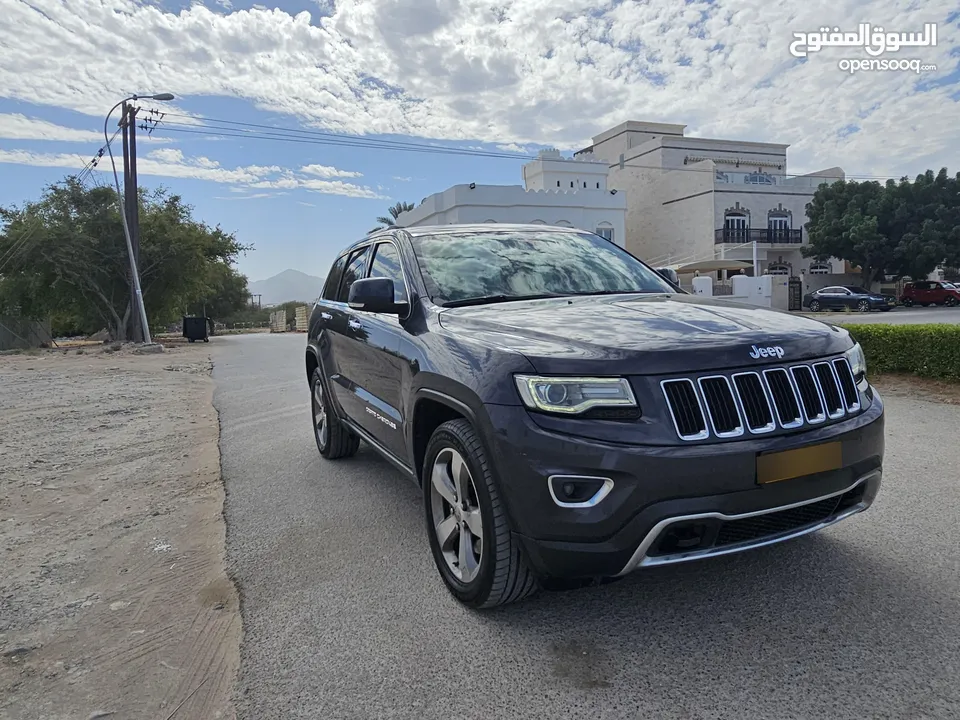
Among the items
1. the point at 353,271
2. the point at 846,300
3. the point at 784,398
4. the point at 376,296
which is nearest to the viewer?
the point at 784,398

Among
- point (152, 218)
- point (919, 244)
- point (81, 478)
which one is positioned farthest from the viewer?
point (919, 244)

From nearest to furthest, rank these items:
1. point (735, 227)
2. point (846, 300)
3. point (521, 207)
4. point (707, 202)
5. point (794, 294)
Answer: point (521, 207)
point (846, 300)
point (794, 294)
point (707, 202)
point (735, 227)

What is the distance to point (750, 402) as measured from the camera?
103 inches

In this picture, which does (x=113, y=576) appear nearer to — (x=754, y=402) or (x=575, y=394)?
(x=575, y=394)

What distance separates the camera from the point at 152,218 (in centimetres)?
3008

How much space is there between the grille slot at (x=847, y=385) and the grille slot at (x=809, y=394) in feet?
0.66

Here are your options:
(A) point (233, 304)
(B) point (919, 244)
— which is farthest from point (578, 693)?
(A) point (233, 304)

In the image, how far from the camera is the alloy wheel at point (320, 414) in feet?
19.5

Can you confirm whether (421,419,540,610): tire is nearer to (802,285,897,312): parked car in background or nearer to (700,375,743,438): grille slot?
(700,375,743,438): grille slot

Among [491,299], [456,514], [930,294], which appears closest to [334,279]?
[491,299]

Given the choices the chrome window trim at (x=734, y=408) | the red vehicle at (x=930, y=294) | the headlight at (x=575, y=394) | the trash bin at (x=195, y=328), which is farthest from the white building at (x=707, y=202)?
the headlight at (x=575, y=394)

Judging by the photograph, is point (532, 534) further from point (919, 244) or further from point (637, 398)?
point (919, 244)

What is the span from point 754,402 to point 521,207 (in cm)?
3400

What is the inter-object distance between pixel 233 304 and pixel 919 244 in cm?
5046
